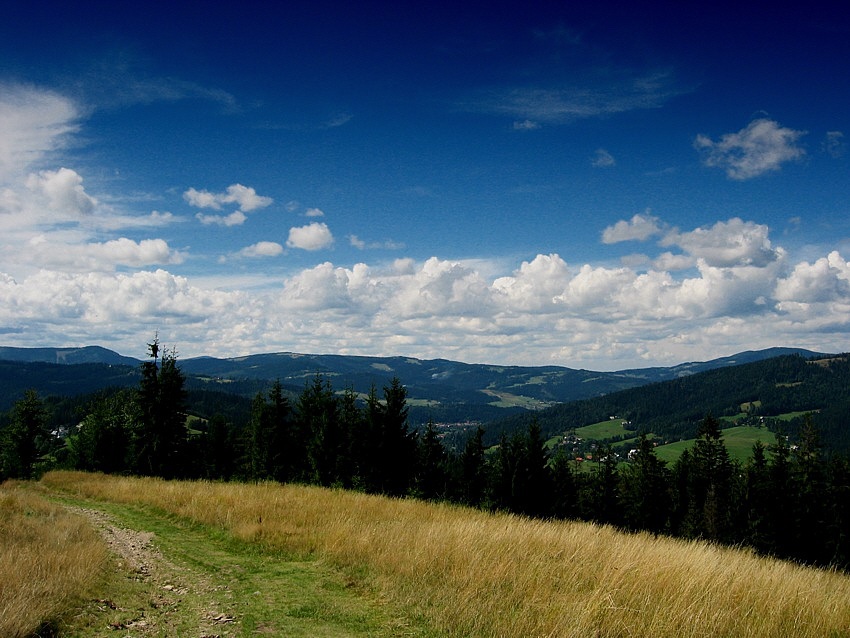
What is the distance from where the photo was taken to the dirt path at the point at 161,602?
7191 millimetres

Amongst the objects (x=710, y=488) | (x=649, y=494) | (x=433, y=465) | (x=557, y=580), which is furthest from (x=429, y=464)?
(x=557, y=580)

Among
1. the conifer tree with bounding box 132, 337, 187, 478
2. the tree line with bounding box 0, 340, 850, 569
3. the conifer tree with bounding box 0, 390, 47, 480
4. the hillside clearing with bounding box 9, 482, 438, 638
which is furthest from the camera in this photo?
the conifer tree with bounding box 0, 390, 47, 480

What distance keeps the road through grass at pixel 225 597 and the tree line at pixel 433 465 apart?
29.4m

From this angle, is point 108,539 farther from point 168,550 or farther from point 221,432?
point 221,432


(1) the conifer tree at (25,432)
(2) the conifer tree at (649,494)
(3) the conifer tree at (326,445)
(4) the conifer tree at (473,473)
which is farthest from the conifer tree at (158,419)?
(2) the conifer tree at (649,494)

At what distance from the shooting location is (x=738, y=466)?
69.2 m

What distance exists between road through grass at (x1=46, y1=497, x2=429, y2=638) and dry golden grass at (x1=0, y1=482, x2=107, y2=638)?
367 mm

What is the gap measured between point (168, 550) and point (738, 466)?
77.4 metres

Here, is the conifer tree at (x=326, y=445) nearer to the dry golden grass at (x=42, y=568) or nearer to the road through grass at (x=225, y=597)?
the dry golden grass at (x=42, y=568)

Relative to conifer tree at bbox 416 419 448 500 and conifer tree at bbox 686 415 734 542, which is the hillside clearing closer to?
conifer tree at bbox 416 419 448 500

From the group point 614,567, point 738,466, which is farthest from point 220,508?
point 738,466

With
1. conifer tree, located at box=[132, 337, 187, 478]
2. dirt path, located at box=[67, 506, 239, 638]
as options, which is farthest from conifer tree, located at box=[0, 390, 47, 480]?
dirt path, located at box=[67, 506, 239, 638]

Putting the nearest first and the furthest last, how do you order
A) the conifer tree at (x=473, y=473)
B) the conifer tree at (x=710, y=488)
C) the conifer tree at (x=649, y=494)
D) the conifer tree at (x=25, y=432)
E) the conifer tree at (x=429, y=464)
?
the conifer tree at (x=25, y=432) → the conifer tree at (x=710, y=488) → the conifer tree at (x=649, y=494) → the conifer tree at (x=429, y=464) → the conifer tree at (x=473, y=473)

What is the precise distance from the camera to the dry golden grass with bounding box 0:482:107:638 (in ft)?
22.1
